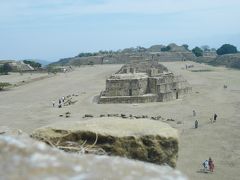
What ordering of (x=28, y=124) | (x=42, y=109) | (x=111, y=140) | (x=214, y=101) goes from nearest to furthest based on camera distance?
1. (x=111, y=140)
2. (x=28, y=124)
3. (x=42, y=109)
4. (x=214, y=101)

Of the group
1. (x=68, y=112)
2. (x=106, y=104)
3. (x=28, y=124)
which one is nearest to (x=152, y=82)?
(x=106, y=104)

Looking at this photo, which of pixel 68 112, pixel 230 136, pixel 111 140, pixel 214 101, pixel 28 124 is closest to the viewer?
pixel 111 140

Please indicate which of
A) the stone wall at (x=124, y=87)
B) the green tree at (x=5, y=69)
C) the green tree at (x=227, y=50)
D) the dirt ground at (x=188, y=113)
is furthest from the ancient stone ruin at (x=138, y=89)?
the green tree at (x=227, y=50)

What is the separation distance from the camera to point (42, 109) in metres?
41.8

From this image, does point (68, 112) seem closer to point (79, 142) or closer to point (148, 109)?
point (148, 109)

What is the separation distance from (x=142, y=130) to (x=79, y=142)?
748 millimetres

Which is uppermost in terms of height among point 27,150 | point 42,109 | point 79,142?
point 27,150

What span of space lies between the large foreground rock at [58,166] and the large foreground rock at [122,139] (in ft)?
5.63

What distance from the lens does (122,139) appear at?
17.2 ft

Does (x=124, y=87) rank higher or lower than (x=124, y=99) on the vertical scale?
higher

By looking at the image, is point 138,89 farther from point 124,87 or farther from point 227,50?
point 227,50

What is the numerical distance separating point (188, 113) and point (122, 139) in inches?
1291

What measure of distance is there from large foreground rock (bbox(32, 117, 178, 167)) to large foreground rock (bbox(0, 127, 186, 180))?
5.63 feet

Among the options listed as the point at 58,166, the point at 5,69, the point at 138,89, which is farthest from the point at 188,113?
the point at 5,69
